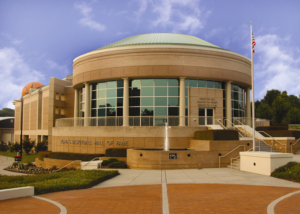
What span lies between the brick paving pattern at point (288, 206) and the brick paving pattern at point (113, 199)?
3900mm

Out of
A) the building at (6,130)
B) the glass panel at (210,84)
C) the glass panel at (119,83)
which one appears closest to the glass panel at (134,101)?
the glass panel at (119,83)

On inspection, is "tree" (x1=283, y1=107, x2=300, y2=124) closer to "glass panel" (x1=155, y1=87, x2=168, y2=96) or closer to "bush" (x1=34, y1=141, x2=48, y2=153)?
"glass panel" (x1=155, y1=87, x2=168, y2=96)

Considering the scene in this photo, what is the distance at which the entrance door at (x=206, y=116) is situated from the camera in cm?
2756

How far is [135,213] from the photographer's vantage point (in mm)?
9266

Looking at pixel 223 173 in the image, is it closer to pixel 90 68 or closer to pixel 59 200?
pixel 59 200

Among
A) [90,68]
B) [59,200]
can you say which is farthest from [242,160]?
[90,68]

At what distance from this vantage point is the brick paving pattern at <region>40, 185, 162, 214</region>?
9734 millimetres

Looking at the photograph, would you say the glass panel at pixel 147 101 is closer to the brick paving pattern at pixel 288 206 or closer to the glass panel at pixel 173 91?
the glass panel at pixel 173 91

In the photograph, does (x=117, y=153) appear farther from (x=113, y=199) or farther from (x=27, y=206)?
(x=27, y=206)

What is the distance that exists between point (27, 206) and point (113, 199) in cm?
314

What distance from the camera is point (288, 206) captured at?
9742 millimetres

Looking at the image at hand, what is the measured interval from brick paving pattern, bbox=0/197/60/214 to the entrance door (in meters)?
18.5

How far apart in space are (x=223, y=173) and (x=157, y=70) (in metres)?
13.3

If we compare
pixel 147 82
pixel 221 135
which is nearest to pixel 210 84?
pixel 147 82
